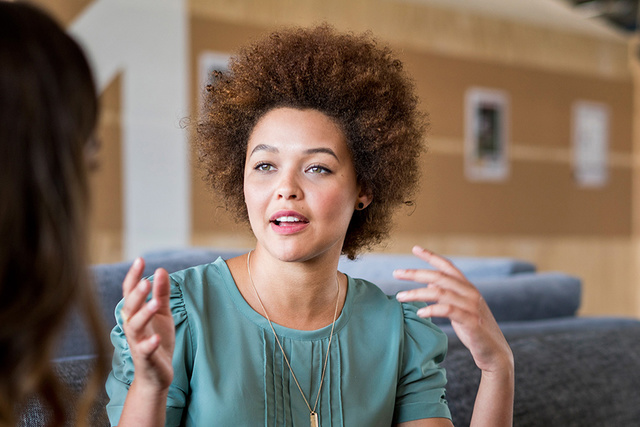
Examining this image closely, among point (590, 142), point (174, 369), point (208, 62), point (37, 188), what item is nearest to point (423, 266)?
point (174, 369)

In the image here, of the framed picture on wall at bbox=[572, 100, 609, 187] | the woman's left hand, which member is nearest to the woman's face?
the woman's left hand

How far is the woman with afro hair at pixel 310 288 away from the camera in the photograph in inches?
53.4

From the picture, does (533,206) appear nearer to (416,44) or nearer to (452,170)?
(452,170)

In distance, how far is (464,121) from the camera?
6.52 m

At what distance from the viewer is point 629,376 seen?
208 centimetres

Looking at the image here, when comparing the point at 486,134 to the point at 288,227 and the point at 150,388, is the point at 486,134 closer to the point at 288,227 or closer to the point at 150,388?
the point at 288,227

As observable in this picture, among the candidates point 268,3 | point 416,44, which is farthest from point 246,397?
point 416,44

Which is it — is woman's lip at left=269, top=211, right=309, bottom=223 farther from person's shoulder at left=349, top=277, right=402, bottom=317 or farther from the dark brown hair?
the dark brown hair

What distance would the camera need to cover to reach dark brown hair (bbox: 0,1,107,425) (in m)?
0.78

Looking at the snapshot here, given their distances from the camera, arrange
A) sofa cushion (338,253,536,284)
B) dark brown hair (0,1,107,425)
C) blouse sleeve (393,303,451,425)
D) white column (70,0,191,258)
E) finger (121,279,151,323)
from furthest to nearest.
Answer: white column (70,0,191,258)
sofa cushion (338,253,536,284)
blouse sleeve (393,303,451,425)
finger (121,279,151,323)
dark brown hair (0,1,107,425)

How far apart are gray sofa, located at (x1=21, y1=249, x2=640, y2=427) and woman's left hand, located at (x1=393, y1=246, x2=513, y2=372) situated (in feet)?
1.24

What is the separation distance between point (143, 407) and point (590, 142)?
7.00 m

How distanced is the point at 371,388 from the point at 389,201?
0.43 m

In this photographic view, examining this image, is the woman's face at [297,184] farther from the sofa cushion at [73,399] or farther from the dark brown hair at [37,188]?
the dark brown hair at [37,188]
